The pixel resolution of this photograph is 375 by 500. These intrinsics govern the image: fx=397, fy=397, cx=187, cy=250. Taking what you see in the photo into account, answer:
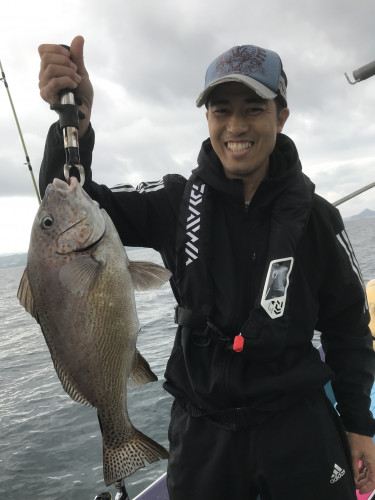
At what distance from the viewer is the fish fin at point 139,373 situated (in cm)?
180

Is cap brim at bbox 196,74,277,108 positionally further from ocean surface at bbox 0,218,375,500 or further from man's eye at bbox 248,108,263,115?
ocean surface at bbox 0,218,375,500

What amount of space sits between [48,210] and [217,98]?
1.05 meters

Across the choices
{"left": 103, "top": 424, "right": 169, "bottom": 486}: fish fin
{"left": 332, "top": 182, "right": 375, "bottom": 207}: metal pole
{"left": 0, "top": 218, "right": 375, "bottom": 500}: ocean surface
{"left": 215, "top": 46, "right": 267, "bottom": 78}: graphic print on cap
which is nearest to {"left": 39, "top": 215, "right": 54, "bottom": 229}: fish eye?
{"left": 103, "top": 424, "right": 169, "bottom": 486}: fish fin

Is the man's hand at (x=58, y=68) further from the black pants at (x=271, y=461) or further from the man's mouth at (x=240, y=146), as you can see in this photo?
the black pants at (x=271, y=461)

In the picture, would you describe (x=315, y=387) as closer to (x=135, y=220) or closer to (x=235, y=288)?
(x=235, y=288)

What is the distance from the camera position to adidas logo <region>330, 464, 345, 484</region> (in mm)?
1922

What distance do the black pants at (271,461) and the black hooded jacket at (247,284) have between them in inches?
3.5

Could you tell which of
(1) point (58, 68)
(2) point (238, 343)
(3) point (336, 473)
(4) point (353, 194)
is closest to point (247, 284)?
(2) point (238, 343)

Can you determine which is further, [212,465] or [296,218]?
[296,218]

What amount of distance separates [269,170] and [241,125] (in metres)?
0.38

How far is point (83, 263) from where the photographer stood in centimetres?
170

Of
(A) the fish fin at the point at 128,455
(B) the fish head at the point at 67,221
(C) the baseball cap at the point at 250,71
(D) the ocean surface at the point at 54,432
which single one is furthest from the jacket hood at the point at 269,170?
(D) the ocean surface at the point at 54,432

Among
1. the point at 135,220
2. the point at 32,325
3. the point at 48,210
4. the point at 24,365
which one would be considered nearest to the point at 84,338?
the point at 48,210

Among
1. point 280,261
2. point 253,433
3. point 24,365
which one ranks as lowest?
point 24,365
